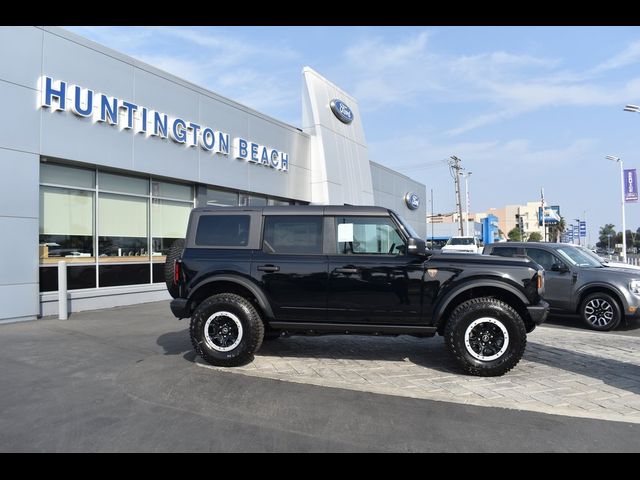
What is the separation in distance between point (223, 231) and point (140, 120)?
21.5 ft

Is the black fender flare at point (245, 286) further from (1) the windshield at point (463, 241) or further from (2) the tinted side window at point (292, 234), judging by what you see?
(1) the windshield at point (463, 241)

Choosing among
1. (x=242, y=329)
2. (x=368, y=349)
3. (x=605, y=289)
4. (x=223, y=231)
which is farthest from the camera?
(x=605, y=289)

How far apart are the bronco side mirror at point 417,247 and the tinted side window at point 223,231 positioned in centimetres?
209

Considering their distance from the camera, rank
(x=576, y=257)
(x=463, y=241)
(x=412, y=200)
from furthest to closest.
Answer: (x=463, y=241), (x=412, y=200), (x=576, y=257)

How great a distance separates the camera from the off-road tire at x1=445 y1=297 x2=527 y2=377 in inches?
202

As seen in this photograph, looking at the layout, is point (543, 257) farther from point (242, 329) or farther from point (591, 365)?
point (242, 329)

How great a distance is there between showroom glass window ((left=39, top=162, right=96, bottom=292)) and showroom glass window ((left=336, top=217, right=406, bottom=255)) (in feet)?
23.7

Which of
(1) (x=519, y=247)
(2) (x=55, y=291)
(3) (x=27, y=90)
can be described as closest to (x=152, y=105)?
(3) (x=27, y=90)

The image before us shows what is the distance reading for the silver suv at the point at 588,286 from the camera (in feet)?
26.6

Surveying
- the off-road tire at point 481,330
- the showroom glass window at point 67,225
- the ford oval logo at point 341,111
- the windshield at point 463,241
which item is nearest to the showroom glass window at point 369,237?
the off-road tire at point 481,330

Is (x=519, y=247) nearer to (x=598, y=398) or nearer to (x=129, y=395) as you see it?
(x=598, y=398)

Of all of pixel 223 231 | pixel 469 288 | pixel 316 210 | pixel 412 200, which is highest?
pixel 412 200

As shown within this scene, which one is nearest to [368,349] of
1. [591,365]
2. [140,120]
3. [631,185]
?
[591,365]

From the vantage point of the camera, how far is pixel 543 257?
9078 millimetres
